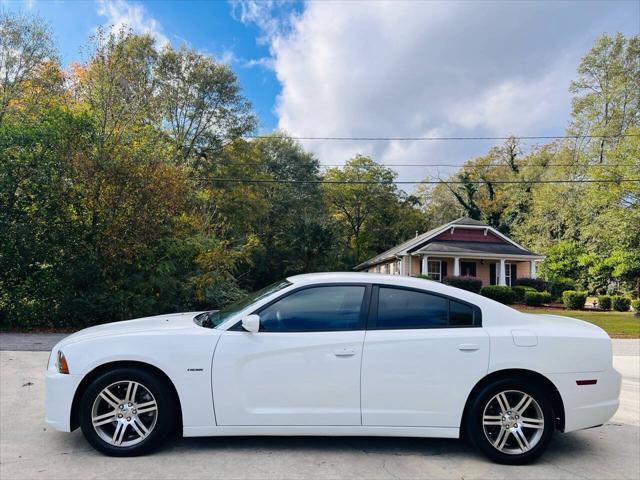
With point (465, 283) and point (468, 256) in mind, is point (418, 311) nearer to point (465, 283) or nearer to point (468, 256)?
point (465, 283)

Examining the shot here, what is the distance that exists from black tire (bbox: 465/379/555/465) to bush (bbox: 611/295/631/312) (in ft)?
73.6

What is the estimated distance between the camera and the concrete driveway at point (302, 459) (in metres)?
3.05

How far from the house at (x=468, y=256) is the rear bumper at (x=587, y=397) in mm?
24340

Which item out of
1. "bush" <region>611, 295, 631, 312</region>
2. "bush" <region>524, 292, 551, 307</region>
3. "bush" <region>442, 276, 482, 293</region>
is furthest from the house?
"bush" <region>611, 295, 631, 312</region>

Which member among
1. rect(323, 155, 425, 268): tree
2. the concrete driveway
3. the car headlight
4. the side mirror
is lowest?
the concrete driveway

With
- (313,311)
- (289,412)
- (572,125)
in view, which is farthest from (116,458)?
(572,125)

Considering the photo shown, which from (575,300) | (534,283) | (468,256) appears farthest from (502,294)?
(534,283)

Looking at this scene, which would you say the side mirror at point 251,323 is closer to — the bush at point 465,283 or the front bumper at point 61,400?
the front bumper at point 61,400

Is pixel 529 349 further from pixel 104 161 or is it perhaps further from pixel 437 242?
pixel 437 242

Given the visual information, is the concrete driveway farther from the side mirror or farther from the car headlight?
the side mirror

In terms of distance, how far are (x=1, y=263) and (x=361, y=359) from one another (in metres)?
11.1

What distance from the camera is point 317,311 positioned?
3549 mm

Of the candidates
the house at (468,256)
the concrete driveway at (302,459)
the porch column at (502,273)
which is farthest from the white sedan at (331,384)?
the porch column at (502,273)

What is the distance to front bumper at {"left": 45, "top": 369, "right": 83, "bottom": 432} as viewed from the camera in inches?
130
